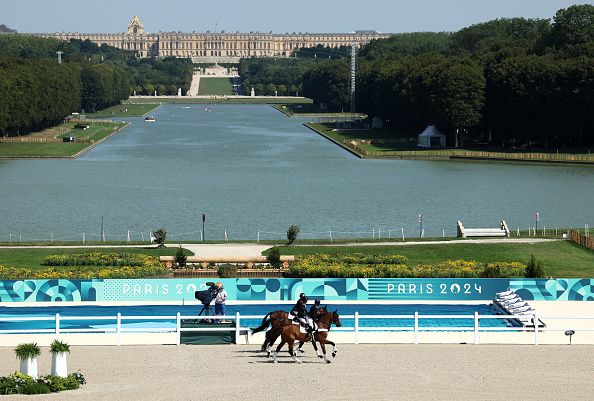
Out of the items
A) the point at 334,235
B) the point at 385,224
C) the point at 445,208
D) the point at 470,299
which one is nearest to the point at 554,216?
the point at 445,208

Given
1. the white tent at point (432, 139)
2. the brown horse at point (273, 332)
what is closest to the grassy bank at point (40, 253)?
the brown horse at point (273, 332)

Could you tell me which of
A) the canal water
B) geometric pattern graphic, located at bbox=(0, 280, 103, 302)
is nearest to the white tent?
the canal water

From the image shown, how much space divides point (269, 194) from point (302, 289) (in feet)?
150

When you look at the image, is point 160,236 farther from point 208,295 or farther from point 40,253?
point 208,295

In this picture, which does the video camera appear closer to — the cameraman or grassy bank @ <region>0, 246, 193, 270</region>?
the cameraman

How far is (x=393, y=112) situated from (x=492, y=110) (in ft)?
96.4

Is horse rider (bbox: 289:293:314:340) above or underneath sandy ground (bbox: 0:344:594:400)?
above

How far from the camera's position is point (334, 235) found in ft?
207

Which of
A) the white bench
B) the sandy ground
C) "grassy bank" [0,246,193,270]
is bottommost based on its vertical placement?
the sandy ground

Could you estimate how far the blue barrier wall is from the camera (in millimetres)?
38219

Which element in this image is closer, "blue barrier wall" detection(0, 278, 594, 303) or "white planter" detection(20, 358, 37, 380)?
"white planter" detection(20, 358, 37, 380)

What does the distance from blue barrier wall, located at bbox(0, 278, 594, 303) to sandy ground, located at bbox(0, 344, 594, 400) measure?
27.5 ft

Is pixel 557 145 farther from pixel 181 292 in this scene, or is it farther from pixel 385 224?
pixel 181 292

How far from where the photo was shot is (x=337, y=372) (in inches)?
1061
